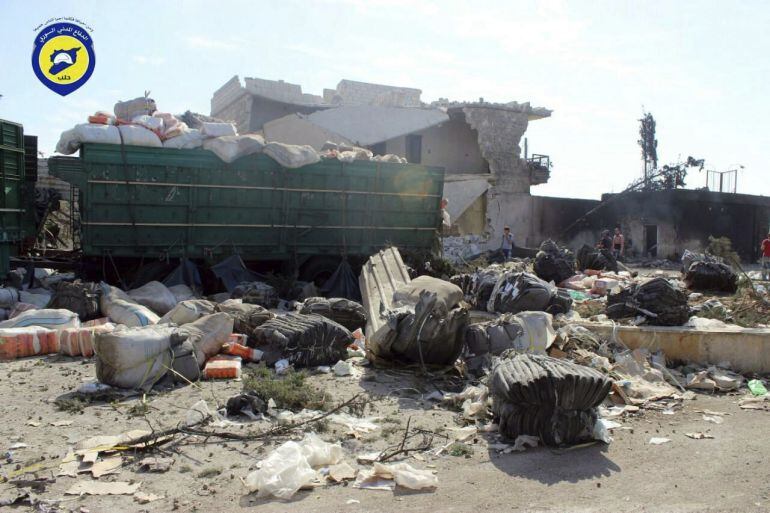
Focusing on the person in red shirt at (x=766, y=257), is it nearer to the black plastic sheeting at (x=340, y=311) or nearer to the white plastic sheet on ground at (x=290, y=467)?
the black plastic sheeting at (x=340, y=311)

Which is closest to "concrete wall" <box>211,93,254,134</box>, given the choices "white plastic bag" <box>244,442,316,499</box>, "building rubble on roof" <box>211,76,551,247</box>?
"building rubble on roof" <box>211,76,551,247</box>

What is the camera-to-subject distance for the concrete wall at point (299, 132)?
20.5 meters

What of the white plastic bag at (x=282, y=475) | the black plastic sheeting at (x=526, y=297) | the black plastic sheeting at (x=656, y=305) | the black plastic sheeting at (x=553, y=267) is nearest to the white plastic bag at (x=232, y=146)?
the black plastic sheeting at (x=526, y=297)

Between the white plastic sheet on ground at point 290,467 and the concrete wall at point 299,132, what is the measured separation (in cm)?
1704

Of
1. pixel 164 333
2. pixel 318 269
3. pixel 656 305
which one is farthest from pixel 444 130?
pixel 164 333

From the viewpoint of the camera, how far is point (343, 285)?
10266 mm

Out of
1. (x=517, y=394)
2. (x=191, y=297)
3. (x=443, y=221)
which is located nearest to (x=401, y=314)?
(x=517, y=394)

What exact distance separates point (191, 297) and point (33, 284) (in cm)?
232

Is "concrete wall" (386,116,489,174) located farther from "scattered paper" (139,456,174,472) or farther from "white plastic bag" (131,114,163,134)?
"scattered paper" (139,456,174,472)

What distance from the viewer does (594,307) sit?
8.40 metres

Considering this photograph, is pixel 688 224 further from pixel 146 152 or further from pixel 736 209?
pixel 146 152

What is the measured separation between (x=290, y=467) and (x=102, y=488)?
3.20 ft

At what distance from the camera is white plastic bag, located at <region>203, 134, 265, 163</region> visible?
955 centimetres

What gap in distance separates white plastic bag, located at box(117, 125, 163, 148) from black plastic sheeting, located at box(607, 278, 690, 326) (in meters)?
6.31
